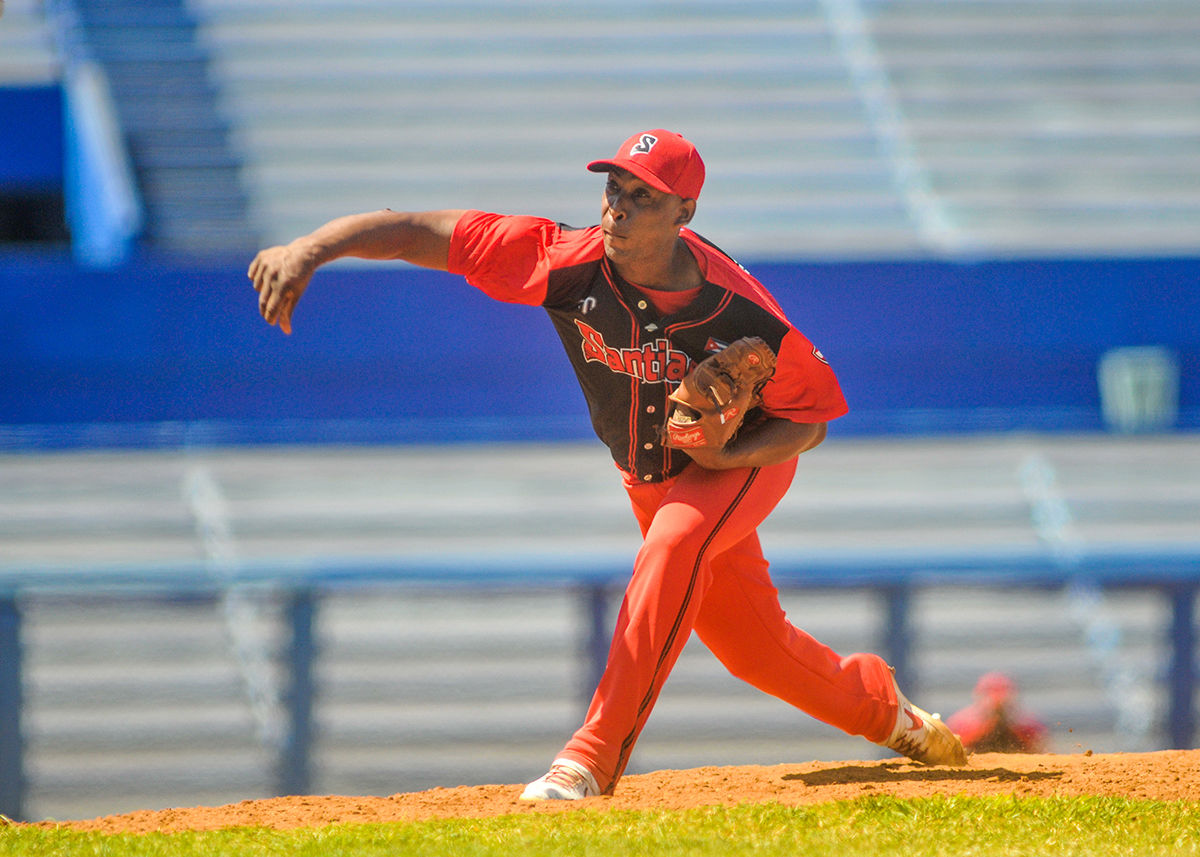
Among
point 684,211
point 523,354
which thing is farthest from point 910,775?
point 523,354

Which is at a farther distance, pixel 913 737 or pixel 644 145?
pixel 913 737

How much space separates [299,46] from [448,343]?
4.42 meters

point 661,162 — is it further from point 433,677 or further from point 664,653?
point 433,677

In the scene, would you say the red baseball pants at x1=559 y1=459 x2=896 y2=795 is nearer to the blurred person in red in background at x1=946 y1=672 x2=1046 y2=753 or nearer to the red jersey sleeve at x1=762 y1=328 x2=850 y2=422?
the red jersey sleeve at x1=762 y1=328 x2=850 y2=422

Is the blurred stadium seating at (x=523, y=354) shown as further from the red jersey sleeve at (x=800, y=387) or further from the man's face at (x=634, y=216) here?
the man's face at (x=634, y=216)

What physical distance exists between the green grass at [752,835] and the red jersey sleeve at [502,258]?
1361mm

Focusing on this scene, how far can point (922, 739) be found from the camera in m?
4.20

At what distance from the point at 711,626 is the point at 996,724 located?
209cm

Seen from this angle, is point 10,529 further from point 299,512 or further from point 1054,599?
point 1054,599

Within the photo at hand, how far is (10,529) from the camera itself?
9336 millimetres

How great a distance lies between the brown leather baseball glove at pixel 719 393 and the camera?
3412mm

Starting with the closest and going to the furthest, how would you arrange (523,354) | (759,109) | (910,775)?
(910,775), (523,354), (759,109)

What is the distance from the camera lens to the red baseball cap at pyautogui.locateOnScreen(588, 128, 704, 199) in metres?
3.35

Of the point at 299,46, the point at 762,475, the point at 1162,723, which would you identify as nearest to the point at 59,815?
the point at 762,475
